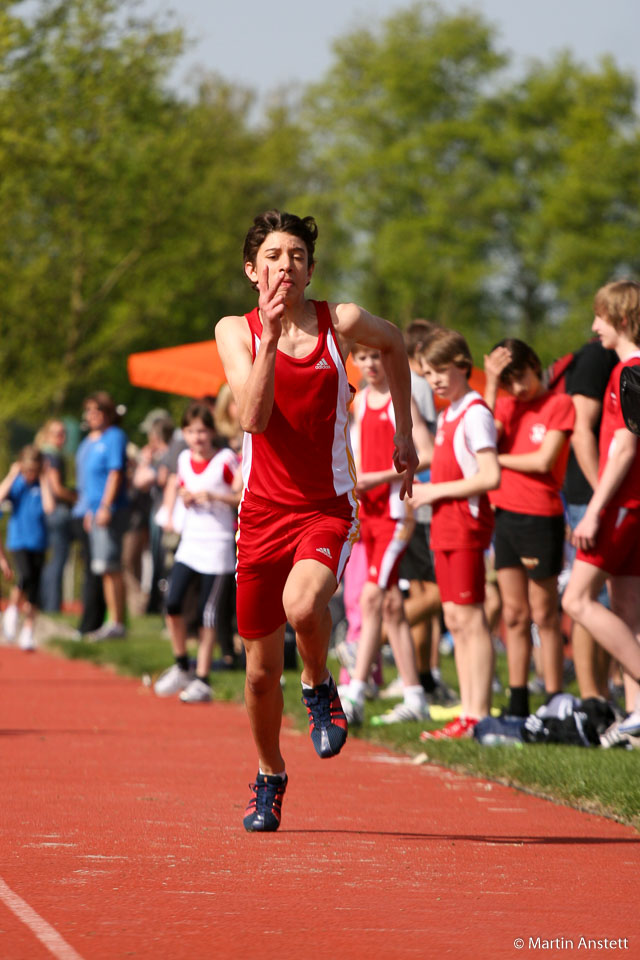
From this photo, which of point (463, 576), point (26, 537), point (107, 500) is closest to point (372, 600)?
point (463, 576)

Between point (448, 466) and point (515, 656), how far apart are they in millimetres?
1257

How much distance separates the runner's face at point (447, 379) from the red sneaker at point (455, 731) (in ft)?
6.12

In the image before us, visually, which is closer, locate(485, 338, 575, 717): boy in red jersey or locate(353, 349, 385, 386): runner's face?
locate(485, 338, 575, 717): boy in red jersey

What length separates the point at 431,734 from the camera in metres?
8.80

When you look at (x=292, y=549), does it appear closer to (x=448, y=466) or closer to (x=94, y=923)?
(x=94, y=923)

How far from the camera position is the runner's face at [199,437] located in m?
11.5

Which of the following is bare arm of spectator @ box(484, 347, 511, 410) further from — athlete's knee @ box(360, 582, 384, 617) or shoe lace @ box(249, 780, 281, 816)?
shoe lace @ box(249, 780, 281, 816)

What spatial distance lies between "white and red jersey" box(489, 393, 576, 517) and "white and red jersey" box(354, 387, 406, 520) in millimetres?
709

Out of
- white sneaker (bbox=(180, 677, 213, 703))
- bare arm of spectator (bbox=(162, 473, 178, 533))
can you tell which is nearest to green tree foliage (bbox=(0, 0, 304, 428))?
bare arm of spectator (bbox=(162, 473, 178, 533))

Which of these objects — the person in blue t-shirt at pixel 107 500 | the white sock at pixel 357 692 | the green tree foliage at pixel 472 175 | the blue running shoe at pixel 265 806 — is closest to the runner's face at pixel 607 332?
the white sock at pixel 357 692

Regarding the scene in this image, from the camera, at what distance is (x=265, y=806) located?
6070 mm

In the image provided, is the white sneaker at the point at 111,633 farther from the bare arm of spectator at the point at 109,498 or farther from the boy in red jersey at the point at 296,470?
the boy in red jersey at the point at 296,470

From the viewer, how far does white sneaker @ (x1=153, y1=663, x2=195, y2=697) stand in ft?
38.9

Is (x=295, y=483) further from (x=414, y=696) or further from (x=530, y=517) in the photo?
(x=414, y=696)
